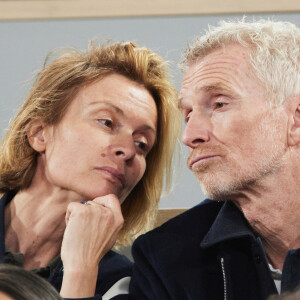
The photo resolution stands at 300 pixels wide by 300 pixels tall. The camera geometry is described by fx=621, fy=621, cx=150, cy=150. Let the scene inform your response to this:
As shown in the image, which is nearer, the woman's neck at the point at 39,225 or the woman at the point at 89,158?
the woman at the point at 89,158

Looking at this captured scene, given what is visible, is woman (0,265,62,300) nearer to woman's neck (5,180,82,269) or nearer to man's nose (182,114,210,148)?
man's nose (182,114,210,148)

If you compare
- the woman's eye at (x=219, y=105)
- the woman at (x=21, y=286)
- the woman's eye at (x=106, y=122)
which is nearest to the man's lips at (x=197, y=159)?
the woman's eye at (x=219, y=105)

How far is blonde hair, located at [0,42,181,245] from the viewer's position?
6.23 feet

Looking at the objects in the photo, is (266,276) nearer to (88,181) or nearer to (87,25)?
(88,181)

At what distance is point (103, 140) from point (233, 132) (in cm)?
45

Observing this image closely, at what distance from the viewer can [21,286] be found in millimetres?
1084

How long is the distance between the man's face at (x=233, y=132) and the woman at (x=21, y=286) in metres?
0.51

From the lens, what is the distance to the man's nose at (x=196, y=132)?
148cm

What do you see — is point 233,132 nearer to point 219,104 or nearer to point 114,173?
point 219,104

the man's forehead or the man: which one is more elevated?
the man's forehead

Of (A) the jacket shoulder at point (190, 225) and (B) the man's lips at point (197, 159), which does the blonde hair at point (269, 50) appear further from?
(A) the jacket shoulder at point (190, 225)

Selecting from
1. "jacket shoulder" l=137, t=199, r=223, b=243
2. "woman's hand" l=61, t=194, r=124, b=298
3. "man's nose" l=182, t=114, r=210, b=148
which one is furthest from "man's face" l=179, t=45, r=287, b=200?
"woman's hand" l=61, t=194, r=124, b=298

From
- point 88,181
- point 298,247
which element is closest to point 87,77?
point 88,181

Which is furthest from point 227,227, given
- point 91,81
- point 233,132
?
point 91,81
